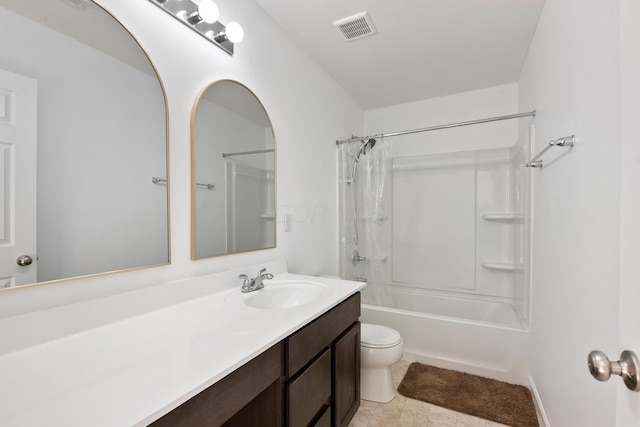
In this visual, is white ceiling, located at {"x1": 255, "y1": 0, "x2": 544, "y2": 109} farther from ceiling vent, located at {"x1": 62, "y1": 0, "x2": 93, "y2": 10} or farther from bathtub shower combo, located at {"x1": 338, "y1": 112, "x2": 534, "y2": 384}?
ceiling vent, located at {"x1": 62, "y1": 0, "x2": 93, "y2": 10}

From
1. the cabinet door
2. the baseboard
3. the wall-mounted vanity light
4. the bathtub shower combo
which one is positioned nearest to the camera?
the wall-mounted vanity light

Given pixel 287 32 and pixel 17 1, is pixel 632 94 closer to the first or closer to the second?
pixel 17 1

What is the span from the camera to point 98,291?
3.15ft

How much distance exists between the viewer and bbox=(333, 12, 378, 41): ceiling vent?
175cm

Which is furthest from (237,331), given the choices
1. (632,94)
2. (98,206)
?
(632,94)

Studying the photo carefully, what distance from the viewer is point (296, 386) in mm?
1011

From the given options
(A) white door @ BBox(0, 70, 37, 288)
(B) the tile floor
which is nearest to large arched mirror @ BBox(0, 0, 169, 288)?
(A) white door @ BBox(0, 70, 37, 288)

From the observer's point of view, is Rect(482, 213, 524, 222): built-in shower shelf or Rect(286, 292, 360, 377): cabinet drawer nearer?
Rect(286, 292, 360, 377): cabinet drawer

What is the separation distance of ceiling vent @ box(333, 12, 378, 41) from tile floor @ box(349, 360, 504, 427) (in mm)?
2404

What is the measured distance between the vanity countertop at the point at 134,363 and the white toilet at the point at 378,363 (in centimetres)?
82

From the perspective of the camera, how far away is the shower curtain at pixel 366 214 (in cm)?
252

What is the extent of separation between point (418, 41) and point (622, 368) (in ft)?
7.01

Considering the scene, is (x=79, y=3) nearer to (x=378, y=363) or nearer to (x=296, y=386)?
(x=296, y=386)

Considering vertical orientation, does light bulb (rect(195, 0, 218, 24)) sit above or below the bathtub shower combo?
above
